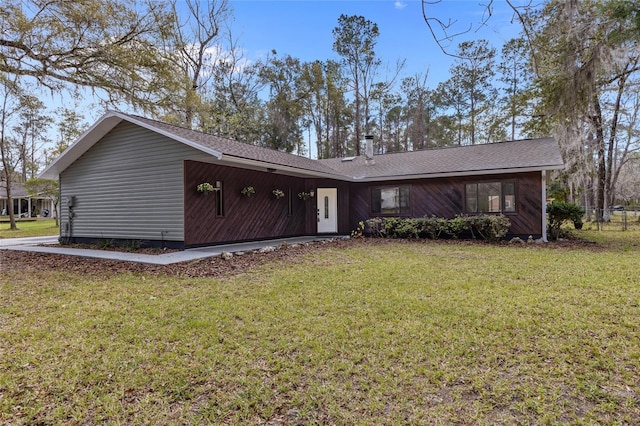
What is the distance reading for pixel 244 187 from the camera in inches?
405

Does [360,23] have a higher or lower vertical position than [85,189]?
higher

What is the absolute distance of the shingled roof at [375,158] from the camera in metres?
8.89

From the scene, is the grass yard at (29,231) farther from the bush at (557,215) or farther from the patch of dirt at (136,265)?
the bush at (557,215)

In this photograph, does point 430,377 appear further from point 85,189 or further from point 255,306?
point 85,189

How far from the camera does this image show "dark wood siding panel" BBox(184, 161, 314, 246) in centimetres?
890

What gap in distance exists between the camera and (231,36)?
2120cm

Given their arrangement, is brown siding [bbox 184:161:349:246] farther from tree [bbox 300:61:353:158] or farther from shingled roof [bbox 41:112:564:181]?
tree [bbox 300:61:353:158]

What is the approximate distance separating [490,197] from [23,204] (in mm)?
38639

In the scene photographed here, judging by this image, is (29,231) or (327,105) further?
(327,105)

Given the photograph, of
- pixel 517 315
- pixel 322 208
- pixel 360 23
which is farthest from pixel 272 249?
pixel 360 23

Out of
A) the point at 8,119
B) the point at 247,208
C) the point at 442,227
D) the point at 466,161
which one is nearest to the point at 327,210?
the point at 247,208

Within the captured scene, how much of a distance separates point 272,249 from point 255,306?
4705 millimetres

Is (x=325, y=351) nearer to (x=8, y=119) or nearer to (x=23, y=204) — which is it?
(x=8, y=119)

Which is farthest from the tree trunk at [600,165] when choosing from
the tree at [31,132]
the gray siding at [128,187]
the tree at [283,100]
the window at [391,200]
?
the tree at [31,132]
